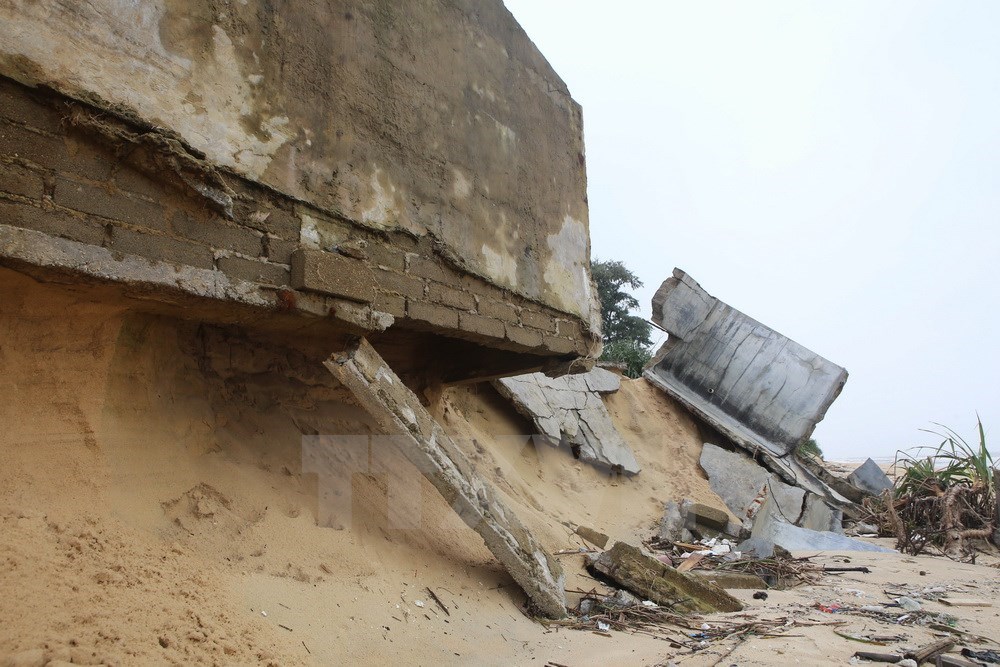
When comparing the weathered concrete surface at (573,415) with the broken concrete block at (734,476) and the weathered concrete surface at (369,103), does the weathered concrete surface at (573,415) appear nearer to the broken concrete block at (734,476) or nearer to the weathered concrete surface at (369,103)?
the broken concrete block at (734,476)

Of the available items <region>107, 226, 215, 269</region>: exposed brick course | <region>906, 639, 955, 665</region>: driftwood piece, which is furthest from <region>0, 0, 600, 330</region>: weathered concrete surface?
<region>906, 639, 955, 665</region>: driftwood piece

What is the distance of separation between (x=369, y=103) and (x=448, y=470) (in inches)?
76.7

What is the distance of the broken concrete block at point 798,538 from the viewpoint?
7.06m

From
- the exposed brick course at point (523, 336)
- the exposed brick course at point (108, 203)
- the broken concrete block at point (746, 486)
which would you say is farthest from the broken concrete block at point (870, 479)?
the exposed brick course at point (108, 203)

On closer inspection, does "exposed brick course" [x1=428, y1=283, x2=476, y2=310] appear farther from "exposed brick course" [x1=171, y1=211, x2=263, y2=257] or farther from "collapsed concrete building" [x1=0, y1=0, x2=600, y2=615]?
"exposed brick course" [x1=171, y1=211, x2=263, y2=257]

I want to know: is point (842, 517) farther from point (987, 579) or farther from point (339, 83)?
point (339, 83)

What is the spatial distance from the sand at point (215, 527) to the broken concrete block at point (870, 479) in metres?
7.34

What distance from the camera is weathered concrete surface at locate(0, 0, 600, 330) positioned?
236 centimetres

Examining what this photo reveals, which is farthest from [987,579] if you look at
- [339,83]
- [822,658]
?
[339,83]

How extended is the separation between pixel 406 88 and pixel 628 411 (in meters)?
7.19

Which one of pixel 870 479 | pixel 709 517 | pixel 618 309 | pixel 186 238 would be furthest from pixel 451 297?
pixel 618 309

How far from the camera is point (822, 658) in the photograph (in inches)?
124

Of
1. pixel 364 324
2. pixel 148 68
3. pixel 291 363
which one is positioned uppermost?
pixel 148 68

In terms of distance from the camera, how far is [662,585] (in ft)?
14.3
